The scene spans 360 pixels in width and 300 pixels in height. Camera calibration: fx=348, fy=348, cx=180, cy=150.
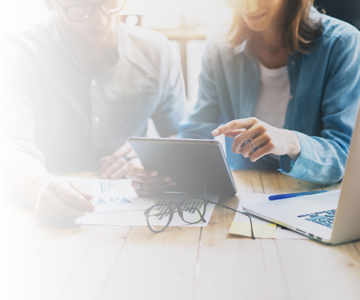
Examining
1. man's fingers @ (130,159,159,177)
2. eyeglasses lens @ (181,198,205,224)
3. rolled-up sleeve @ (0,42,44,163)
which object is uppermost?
rolled-up sleeve @ (0,42,44,163)

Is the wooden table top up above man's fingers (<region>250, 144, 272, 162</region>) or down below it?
below

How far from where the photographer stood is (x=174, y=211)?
0.60 meters

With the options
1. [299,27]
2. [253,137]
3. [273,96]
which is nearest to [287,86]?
[273,96]

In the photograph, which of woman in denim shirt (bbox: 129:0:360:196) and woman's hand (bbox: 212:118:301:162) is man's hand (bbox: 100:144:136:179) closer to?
woman in denim shirt (bbox: 129:0:360:196)

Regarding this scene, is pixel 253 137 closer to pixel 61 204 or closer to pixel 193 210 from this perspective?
pixel 193 210

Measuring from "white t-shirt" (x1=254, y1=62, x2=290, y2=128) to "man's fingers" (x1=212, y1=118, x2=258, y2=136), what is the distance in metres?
0.36

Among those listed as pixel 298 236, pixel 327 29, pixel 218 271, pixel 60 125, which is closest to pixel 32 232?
pixel 218 271

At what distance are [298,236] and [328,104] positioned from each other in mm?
450

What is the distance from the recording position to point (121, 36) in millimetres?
1098

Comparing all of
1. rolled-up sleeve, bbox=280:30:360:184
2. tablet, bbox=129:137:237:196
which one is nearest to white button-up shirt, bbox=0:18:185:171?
tablet, bbox=129:137:237:196

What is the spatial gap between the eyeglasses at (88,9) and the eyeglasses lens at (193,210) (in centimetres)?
57

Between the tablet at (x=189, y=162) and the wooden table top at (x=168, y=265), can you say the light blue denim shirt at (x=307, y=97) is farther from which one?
the wooden table top at (x=168, y=265)

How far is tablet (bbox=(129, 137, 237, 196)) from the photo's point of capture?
61 centimetres

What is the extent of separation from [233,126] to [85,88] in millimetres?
608
